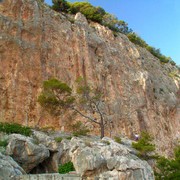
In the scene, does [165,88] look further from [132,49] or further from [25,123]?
[25,123]

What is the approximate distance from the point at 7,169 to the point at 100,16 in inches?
1078

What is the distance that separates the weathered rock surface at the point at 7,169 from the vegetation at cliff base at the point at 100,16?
75.7ft

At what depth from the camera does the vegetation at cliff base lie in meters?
32.5

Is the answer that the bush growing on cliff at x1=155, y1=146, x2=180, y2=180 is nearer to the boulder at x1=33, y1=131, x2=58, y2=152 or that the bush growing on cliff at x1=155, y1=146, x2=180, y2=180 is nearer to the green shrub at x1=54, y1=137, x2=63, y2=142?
the green shrub at x1=54, y1=137, x2=63, y2=142

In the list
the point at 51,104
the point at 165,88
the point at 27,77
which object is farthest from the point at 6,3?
the point at 165,88

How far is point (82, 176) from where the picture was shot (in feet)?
40.5

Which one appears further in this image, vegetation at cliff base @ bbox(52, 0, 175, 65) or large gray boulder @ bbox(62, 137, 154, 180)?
vegetation at cliff base @ bbox(52, 0, 175, 65)

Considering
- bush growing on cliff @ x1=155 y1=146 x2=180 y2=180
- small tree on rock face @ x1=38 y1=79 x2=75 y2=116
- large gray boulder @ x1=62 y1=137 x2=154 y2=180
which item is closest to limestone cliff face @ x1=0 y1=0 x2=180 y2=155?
small tree on rock face @ x1=38 y1=79 x2=75 y2=116

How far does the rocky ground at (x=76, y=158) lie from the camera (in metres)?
12.5

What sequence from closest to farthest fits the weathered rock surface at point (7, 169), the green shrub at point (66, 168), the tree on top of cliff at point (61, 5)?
the weathered rock surface at point (7, 169)
the green shrub at point (66, 168)
the tree on top of cliff at point (61, 5)

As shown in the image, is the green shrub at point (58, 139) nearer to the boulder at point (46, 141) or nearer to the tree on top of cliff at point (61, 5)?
the boulder at point (46, 141)

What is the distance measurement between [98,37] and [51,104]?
41.5 feet

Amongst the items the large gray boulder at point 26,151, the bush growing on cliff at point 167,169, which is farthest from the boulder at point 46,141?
the bush growing on cliff at point 167,169

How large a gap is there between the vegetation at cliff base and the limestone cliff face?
7.14ft
